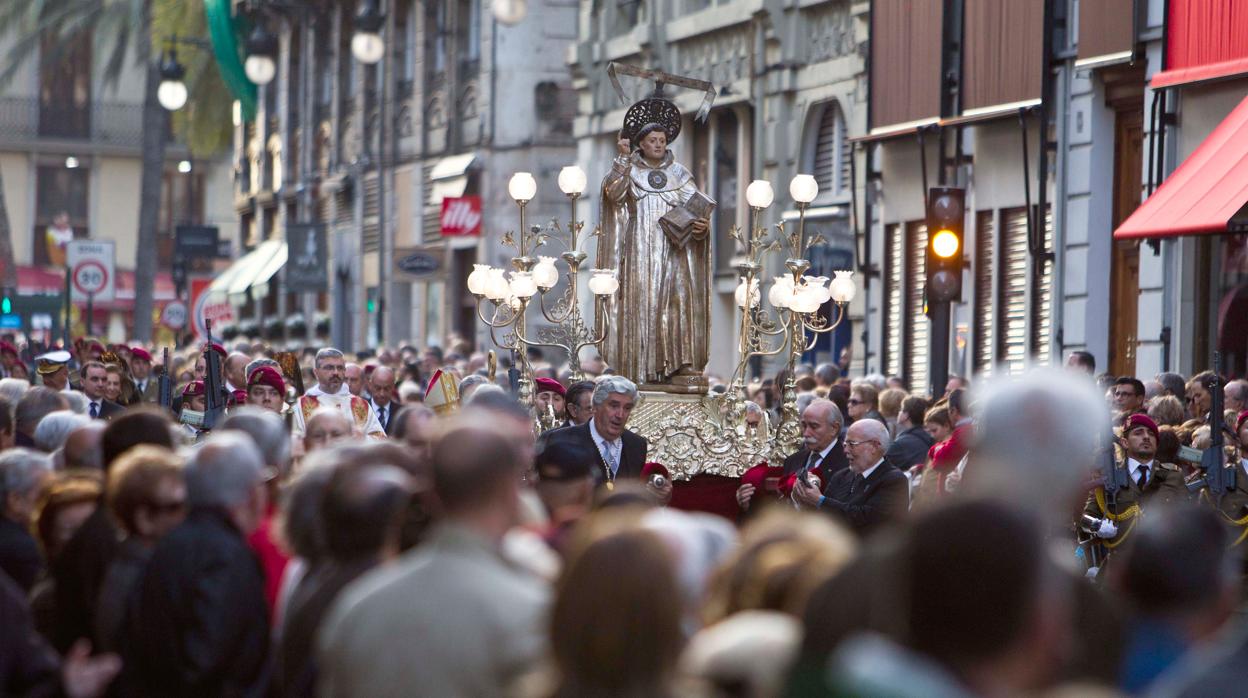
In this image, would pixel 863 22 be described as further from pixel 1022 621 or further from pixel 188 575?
pixel 1022 621

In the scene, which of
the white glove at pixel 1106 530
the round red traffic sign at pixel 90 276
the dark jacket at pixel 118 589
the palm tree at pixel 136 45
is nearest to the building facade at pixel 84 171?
the palm tree at pixel 136 45

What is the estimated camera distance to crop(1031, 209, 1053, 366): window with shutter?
22859mm

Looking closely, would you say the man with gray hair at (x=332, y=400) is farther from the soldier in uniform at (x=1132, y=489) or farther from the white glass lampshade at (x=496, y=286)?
the soldier in uniform at (x=1132, y=489)

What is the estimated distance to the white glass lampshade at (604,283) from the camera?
49.0ft

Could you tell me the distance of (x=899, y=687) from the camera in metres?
3.97

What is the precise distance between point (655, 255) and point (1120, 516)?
379cm

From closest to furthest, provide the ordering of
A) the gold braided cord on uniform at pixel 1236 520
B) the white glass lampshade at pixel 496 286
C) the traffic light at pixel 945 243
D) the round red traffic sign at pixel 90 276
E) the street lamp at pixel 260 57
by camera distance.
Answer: the gold braided cord on uniform at pixel 1236 520
the white glass lampshade at pixel 496 286
the traffic light at pixel 945 243
the round red traffic sign at pixel 90 276
the street lamp at pixel 260 57

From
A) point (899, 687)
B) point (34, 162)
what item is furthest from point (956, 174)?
point (34, 162)

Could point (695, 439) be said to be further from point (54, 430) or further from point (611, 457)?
point (54, 430)

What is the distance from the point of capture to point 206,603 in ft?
21.1

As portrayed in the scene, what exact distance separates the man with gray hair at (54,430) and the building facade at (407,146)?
80.3 feet

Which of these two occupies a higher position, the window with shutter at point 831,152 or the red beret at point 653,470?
the window with shutter at point 831,152

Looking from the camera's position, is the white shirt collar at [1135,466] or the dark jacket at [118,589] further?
the white shirt collar at [1135,466]

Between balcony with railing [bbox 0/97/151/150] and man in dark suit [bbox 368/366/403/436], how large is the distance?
5683 centimetres
